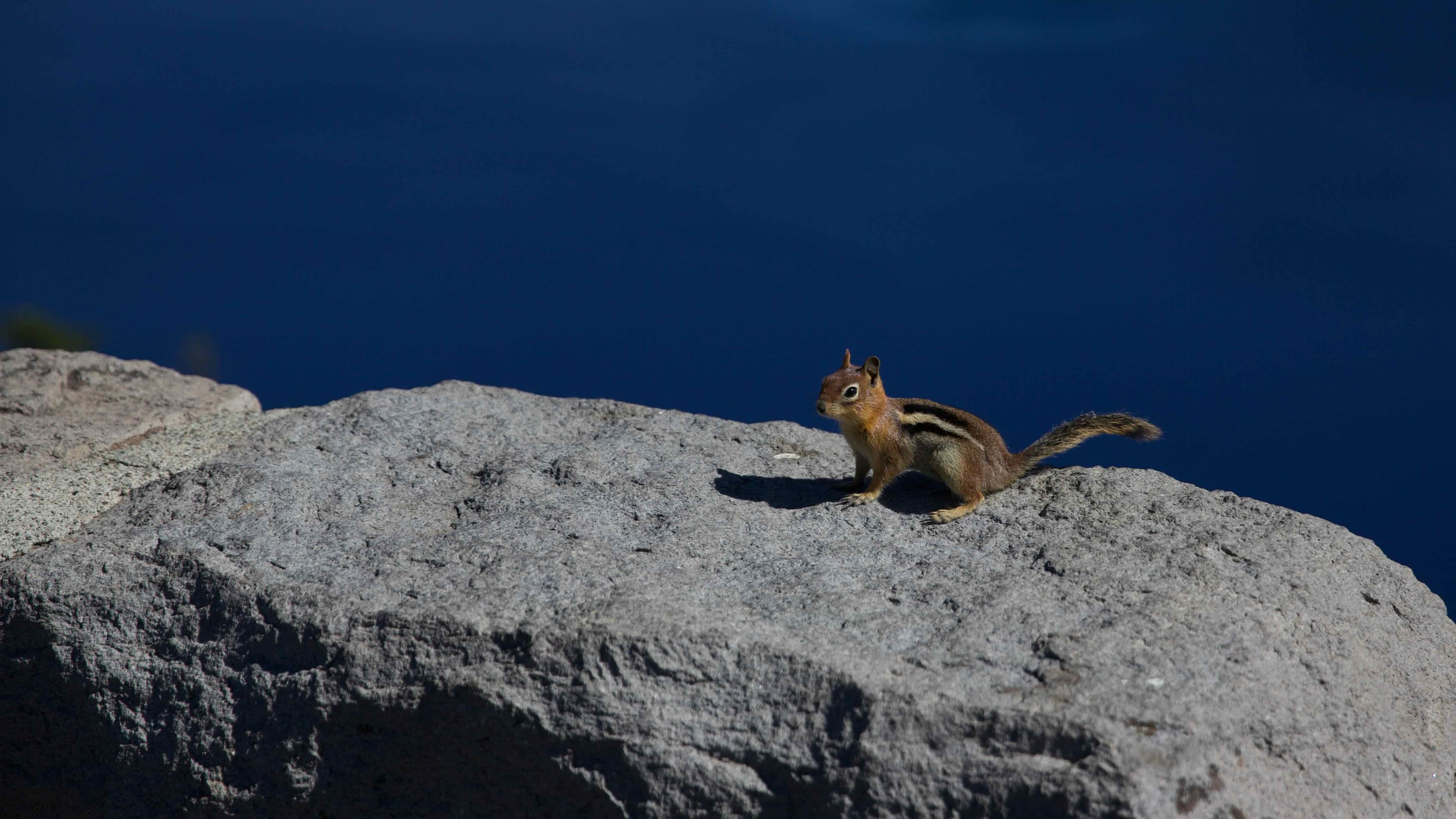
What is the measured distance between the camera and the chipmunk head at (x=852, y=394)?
434 cm

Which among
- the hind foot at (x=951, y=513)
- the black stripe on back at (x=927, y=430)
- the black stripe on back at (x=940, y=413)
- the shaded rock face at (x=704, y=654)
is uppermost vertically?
the black stripe on back at (x=940, y=413)

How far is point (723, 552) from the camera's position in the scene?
12.8ft

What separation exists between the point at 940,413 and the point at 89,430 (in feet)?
11.4

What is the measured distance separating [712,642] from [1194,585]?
1.48 m

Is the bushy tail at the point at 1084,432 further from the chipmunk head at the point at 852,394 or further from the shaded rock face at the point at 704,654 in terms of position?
the chipmunk head at the point at 852,394

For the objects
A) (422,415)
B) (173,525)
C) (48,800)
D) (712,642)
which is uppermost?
(422,415)

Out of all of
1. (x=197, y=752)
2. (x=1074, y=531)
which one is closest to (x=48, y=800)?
(x=197, y=752)

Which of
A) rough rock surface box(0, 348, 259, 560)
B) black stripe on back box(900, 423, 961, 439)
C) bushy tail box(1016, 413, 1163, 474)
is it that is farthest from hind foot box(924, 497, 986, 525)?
rough rock surface box(0, 348, 259, 560)

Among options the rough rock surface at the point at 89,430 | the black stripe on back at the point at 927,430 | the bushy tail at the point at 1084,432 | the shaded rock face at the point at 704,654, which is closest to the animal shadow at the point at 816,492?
the shaded rock face at the point at 704,654

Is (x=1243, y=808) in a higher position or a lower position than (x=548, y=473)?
lower

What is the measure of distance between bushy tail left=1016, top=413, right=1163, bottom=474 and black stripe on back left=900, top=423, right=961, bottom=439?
1.26ft

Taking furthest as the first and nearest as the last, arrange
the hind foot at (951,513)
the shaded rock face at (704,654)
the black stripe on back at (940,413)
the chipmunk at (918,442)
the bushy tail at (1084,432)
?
the bushy tail at (1084,432)
the black stripe on back at (940,413)
the chipmunk at (918,442)
the hind foot at (951,513)
the shaded rock face at (704,654)

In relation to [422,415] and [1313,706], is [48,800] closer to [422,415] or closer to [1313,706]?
[422,415]

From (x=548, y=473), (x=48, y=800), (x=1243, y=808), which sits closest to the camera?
(x=1243, y=808)
